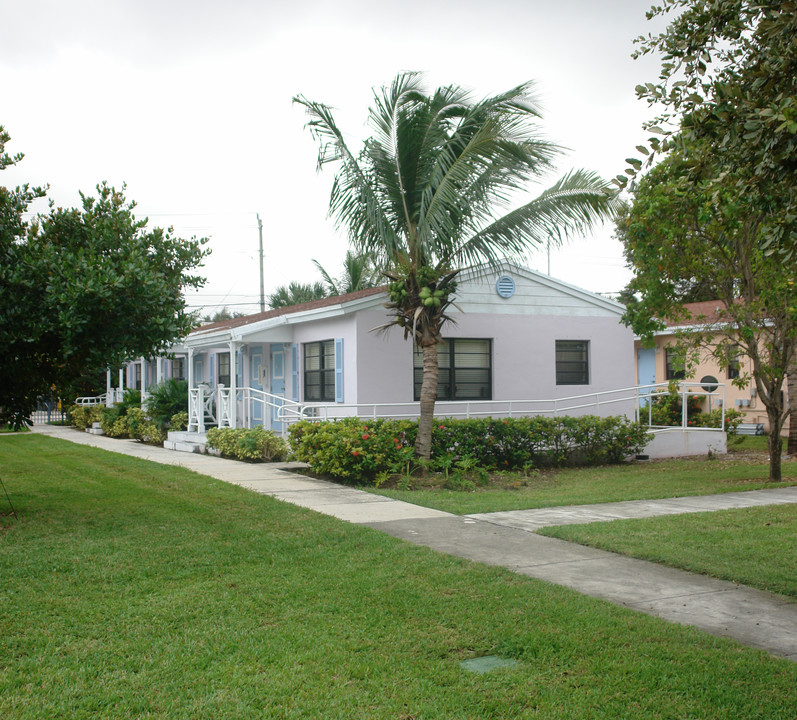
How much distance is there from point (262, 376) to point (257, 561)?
12679 millimetres

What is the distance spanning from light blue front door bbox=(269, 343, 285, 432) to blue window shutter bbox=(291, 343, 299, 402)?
0.59m

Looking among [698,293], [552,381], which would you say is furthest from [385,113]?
[552,381]

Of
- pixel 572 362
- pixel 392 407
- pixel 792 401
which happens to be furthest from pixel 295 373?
pixel 792 401

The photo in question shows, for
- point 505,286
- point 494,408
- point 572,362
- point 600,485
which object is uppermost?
point 505,286

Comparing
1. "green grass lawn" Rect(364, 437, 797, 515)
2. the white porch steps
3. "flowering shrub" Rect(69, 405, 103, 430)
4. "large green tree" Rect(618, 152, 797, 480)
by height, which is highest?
"large green tree" Rect(618, 152, 797, 480)

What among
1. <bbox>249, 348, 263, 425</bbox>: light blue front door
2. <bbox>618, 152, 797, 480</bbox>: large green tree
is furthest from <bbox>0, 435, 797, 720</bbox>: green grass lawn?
<bbox>249, 348, 263, 425</bbox>: light blue front door

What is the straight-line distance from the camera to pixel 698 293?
13.7 metres

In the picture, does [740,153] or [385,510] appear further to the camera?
[385,510]

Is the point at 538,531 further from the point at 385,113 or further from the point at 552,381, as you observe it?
the point at 552,381

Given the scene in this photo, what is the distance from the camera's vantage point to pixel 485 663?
466 centimetres

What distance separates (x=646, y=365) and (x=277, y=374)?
13.3 meters

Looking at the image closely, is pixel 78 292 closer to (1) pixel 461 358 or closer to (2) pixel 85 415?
(1) pixel 461 358

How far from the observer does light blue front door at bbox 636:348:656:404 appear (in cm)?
2592

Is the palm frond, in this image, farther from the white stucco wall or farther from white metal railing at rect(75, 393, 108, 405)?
white metal railing at rect(75, 393, 108, 405)
